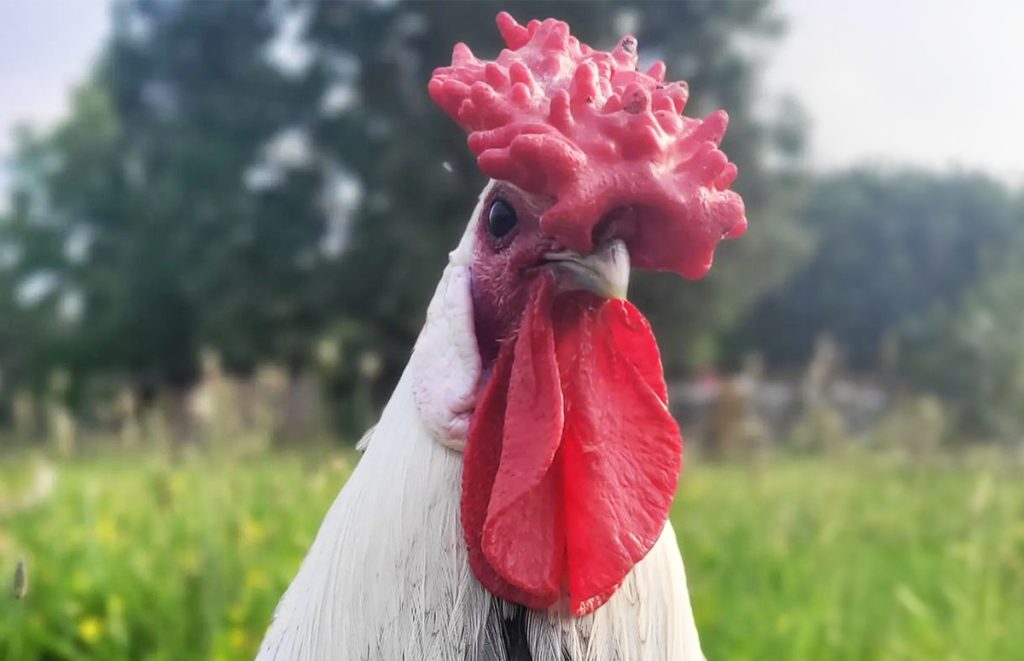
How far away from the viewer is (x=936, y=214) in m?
20.4

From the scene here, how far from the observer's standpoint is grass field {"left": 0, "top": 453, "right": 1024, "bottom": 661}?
259 cm

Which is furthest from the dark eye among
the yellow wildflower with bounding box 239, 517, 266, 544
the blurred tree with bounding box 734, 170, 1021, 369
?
the blurred tree with bounding box 734, 170, 1021, 369

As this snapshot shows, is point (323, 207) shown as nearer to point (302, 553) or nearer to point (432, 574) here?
point (302, 553)

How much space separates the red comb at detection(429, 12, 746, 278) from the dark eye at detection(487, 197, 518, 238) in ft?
0.28

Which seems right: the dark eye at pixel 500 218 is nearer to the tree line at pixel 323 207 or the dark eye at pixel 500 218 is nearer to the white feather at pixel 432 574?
the white feather at pixel 432 574

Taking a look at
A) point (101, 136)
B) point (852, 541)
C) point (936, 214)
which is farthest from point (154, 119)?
point (936, 214)

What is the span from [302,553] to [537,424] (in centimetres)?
212

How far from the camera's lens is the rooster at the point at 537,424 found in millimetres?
1082

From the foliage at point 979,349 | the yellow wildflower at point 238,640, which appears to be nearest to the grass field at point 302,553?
the yellow wildflower at point 238,640

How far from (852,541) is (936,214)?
18695 mm

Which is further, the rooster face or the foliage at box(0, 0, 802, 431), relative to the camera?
the foliage at box(0, 0, 802, 431)

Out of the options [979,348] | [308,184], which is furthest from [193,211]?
[979,348]

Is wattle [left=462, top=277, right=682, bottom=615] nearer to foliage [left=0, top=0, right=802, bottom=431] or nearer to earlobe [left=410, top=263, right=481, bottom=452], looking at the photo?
earlobe [left=410, top=263, right=481, bottom=452]

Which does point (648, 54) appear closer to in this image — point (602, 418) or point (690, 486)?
point (690, 486)
